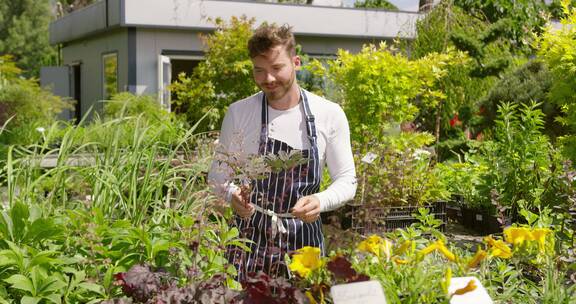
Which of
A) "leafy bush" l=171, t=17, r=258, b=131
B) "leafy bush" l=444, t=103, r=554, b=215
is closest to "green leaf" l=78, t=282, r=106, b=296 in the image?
"leafy bush" l=444, t=103, r=554, b=215

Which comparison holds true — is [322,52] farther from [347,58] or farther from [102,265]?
[102,265]

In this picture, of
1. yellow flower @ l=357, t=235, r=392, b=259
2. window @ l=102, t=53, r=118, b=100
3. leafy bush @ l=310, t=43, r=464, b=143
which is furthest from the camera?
window @ l=102, t=53, r=118, b=100

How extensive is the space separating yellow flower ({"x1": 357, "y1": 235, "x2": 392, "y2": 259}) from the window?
41.0 feet

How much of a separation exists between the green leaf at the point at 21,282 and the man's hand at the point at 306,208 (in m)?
0.75

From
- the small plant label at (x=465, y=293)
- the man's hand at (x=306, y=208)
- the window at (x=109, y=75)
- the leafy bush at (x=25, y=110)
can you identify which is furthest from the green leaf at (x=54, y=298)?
the window at (x=109, y=75)

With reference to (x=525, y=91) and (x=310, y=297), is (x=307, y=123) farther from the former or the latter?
(x=525, y=91)

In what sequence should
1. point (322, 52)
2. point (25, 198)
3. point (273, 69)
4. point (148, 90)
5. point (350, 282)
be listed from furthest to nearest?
point (322, 52) → point (148, 90) → point (25, 198) → point (273, 69) → point (350, 282)

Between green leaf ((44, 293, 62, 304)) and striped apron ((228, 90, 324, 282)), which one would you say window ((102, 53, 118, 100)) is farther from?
green leaf ((44, 293, 62, 304))

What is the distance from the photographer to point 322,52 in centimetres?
1416

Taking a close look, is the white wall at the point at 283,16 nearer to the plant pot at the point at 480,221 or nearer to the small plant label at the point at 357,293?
the plant pot at the point at 480,221

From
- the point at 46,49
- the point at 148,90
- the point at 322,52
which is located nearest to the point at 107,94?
the point at 148,90

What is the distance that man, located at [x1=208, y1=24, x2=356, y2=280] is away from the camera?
7.35 ft

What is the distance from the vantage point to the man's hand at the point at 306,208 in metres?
2.00

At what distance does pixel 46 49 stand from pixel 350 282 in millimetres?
35399
